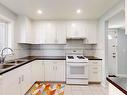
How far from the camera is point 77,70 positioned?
159 inches

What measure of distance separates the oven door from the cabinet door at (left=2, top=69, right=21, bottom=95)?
6.02 ft

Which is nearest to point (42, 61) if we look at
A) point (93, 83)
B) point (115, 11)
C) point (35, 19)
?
point (35, 19)

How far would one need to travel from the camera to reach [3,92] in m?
1.91

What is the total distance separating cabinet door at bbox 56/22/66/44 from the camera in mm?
4539

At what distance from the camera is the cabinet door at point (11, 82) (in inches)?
78.2

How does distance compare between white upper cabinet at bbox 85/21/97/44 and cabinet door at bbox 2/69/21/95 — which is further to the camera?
white upper cabinet at bbox 85/21/97/44

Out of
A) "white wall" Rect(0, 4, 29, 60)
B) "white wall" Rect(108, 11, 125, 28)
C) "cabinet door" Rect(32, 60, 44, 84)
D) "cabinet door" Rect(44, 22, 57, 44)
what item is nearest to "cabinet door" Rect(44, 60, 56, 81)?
"cabinet door" Rect(32, 60, 44, 84)

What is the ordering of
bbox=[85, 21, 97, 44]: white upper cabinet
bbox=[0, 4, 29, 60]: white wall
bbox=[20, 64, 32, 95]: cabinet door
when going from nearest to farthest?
bbox=[20, 64, 32, 95]: cabinet door → bbox=[0, 4, 29, 60]: white wall → bbox=[85, 21, 97, 44]: white upper cabinet

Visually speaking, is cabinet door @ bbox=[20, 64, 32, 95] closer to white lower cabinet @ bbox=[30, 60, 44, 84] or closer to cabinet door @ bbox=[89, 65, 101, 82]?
white lower cabinet @ bbox=[30, 60, 44, 84]

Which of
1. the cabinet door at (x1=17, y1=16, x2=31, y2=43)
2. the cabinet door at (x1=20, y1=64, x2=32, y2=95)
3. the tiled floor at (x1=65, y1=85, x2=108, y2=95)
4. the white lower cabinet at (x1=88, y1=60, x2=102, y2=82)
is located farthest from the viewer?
the white lower cabinet at (x1=88, y1=60, x2=102, y2=82)

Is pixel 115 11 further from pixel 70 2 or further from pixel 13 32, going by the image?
pixel 13 32

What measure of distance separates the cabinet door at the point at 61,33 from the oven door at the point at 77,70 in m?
0.98

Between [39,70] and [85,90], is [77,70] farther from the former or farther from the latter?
[39,70]

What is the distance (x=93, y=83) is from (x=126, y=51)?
175 cm
